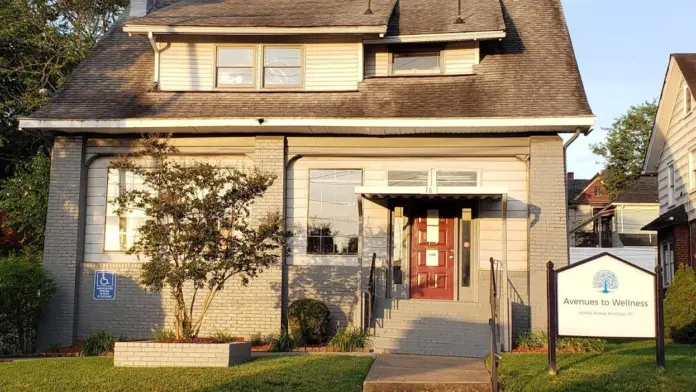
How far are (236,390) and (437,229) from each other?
300 inches

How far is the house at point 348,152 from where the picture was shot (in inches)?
589

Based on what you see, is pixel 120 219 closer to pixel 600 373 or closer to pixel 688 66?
pixel 600 373

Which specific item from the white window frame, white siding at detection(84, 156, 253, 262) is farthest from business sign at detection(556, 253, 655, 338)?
the white window frame

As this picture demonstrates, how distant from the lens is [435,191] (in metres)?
14.2

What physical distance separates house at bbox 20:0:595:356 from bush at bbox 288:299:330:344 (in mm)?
543

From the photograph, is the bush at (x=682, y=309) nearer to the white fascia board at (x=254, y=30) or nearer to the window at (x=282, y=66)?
the white fascia board at (x=254, y=30)

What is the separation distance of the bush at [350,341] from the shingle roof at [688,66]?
12.8m

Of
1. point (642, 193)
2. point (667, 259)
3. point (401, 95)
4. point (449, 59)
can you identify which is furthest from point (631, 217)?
point (401, 95)

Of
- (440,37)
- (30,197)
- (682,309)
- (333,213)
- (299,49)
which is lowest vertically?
(682,309)

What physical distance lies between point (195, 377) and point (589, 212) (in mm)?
48962

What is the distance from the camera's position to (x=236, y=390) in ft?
31.0

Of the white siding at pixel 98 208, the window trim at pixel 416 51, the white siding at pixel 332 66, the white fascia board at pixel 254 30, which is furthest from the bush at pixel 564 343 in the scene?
the white fascia board at pixel 254 30

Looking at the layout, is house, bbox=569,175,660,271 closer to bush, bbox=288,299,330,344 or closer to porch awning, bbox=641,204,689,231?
porch awning, bbox=641,204,689,231

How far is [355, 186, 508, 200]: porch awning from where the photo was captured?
1400 cm
